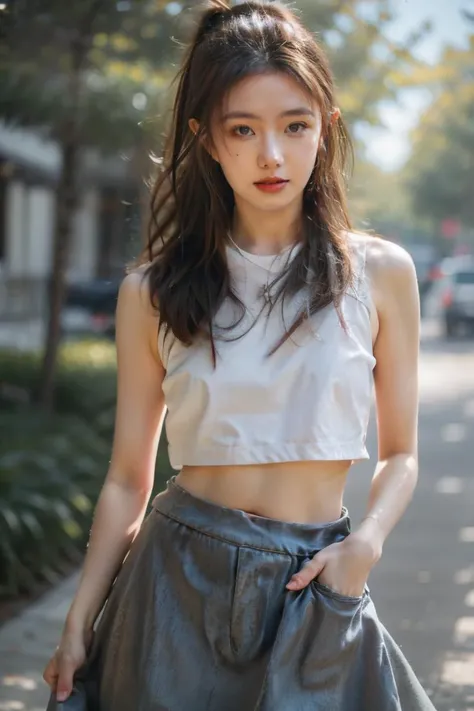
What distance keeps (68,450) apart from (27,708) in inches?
141

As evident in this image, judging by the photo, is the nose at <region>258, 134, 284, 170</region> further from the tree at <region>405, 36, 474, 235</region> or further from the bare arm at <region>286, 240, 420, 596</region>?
A: the tree at <region>405, 36, 474, 235</region>

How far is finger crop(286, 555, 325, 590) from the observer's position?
1.97m

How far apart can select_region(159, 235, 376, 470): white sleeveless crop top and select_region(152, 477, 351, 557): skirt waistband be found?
9 centimetres

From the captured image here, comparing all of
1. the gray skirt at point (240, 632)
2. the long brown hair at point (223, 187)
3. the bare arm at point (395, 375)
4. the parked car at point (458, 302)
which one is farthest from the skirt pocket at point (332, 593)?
the parked car at point (458, 302)

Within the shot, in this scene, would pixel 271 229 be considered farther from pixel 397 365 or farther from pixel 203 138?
pixel 397 365

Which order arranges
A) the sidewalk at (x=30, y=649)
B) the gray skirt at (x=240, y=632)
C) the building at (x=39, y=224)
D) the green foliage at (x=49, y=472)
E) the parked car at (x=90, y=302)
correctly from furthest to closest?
the parked car at (x=90, y=302), the building at (x=39, y=224), the green foliage at (x=49, y=472), the sidewalk at (x=30, y=649), the gray skirt at (x=240, y=632)

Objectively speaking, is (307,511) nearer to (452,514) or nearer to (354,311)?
(354,311)

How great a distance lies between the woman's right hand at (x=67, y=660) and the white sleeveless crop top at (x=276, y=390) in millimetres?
367

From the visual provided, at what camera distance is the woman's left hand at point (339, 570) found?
1.97m

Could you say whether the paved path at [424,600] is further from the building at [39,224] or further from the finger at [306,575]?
the building at [39,224]

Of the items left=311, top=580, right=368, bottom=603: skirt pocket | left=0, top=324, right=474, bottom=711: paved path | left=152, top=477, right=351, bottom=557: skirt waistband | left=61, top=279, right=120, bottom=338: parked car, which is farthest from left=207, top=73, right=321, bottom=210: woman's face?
left=61, top=279, right=120, bottom=338: parked car

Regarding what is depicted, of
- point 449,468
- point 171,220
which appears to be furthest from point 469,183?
point 171,220

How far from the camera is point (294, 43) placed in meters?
2.16

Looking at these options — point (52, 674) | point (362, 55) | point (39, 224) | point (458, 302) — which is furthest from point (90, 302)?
point (52, 674)
